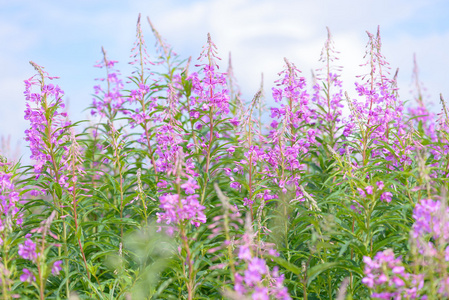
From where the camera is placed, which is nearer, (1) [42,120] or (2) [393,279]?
(2) [393,279]

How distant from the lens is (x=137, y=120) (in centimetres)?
682

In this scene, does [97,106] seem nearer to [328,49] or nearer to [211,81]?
[211,81]

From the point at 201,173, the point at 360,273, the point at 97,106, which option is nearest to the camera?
the point at 360,273

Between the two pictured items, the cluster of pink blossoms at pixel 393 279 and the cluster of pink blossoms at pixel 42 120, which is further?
the cluster of pink blossoms at pixel 42 120

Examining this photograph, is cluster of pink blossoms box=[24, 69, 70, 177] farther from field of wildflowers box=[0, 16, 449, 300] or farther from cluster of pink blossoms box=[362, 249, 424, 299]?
cluster of pink blossoms box=[362, 249, 424, 299]

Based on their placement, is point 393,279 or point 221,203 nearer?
point 393,279

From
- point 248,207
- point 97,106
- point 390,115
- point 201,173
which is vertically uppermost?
point 97,106

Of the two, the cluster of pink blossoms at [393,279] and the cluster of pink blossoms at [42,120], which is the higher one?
the cluster of pink blossoms at [42,120]

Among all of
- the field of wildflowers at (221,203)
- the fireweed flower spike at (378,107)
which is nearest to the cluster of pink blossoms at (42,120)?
the field of wildflowers at (221,203)

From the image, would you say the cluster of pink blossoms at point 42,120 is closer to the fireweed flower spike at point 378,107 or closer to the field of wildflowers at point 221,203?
the field of wildflowers at point 221,203

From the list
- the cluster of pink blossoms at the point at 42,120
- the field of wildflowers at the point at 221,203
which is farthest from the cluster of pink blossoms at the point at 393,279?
the cluster of pink blossoms at the point at 42,120

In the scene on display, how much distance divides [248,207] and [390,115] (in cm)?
215

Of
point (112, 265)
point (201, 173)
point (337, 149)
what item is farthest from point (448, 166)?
point (112, 265)

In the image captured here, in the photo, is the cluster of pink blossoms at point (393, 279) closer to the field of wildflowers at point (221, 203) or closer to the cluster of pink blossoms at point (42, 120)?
the field of wildflowers at point (221, 203)
